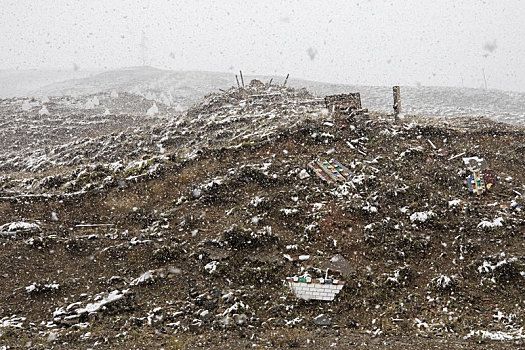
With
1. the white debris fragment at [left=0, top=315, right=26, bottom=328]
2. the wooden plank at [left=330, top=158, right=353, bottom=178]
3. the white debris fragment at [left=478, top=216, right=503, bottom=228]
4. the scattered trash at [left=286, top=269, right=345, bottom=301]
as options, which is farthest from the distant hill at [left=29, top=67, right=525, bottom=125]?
the white debris fragment at [left=0, top=315, right=26, bottom=328]

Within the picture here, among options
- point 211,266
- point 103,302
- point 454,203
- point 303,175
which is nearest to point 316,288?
point 211,266

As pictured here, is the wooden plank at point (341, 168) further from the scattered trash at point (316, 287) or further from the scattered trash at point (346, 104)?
the scattered trash at point (316, 287)

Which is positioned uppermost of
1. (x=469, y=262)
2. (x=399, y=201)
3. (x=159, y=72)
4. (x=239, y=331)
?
(x=159, y=72)

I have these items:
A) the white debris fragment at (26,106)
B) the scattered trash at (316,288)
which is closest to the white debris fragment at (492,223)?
the scattered trash at (316,288)

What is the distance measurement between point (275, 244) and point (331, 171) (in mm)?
3974

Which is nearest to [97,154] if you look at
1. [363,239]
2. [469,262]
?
[363,239]

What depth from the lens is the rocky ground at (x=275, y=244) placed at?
6.90 metres

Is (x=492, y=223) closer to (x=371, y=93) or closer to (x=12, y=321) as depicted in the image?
(x=12, y=321)

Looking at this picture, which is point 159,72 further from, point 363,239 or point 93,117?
point 363,239

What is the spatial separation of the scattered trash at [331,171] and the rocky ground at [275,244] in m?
0.31

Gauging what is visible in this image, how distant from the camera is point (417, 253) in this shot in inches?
345

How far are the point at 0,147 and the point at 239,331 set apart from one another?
89.3 feet

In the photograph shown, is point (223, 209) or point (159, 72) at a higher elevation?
point (159, 72)

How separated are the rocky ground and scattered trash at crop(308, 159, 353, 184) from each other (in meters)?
0.31
